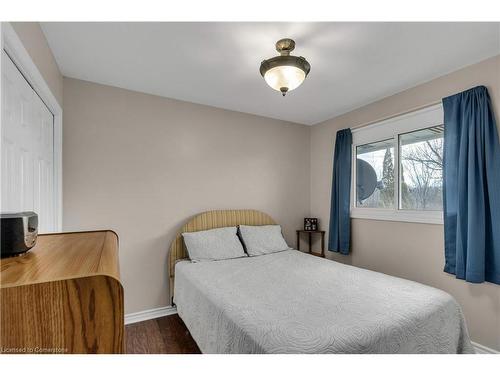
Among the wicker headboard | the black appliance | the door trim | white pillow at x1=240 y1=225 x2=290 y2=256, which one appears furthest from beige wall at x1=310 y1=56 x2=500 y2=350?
the door trim

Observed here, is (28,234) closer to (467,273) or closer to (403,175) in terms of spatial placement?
(467,273)

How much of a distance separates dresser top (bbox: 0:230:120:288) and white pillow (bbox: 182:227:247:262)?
1.93 m

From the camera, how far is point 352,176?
335cm

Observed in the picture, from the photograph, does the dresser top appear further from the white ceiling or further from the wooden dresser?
the white ceiling

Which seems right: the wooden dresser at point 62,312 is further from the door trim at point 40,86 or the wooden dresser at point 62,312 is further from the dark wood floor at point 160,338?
the dark wood floor at point 160,338

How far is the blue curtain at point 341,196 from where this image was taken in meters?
3.30

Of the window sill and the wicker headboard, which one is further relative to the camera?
the wicker headboard

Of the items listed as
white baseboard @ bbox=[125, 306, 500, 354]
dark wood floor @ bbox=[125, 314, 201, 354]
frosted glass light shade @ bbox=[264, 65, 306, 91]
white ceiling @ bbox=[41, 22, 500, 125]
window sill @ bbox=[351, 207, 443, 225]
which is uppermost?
white ceiling @ bbox=[41, 22, 500, 125]

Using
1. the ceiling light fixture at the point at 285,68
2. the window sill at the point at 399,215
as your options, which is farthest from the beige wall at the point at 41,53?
the window sill at the point at 399,215

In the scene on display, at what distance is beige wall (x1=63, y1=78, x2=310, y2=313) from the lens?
2508 mm

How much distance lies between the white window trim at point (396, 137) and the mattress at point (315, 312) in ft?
2.78
